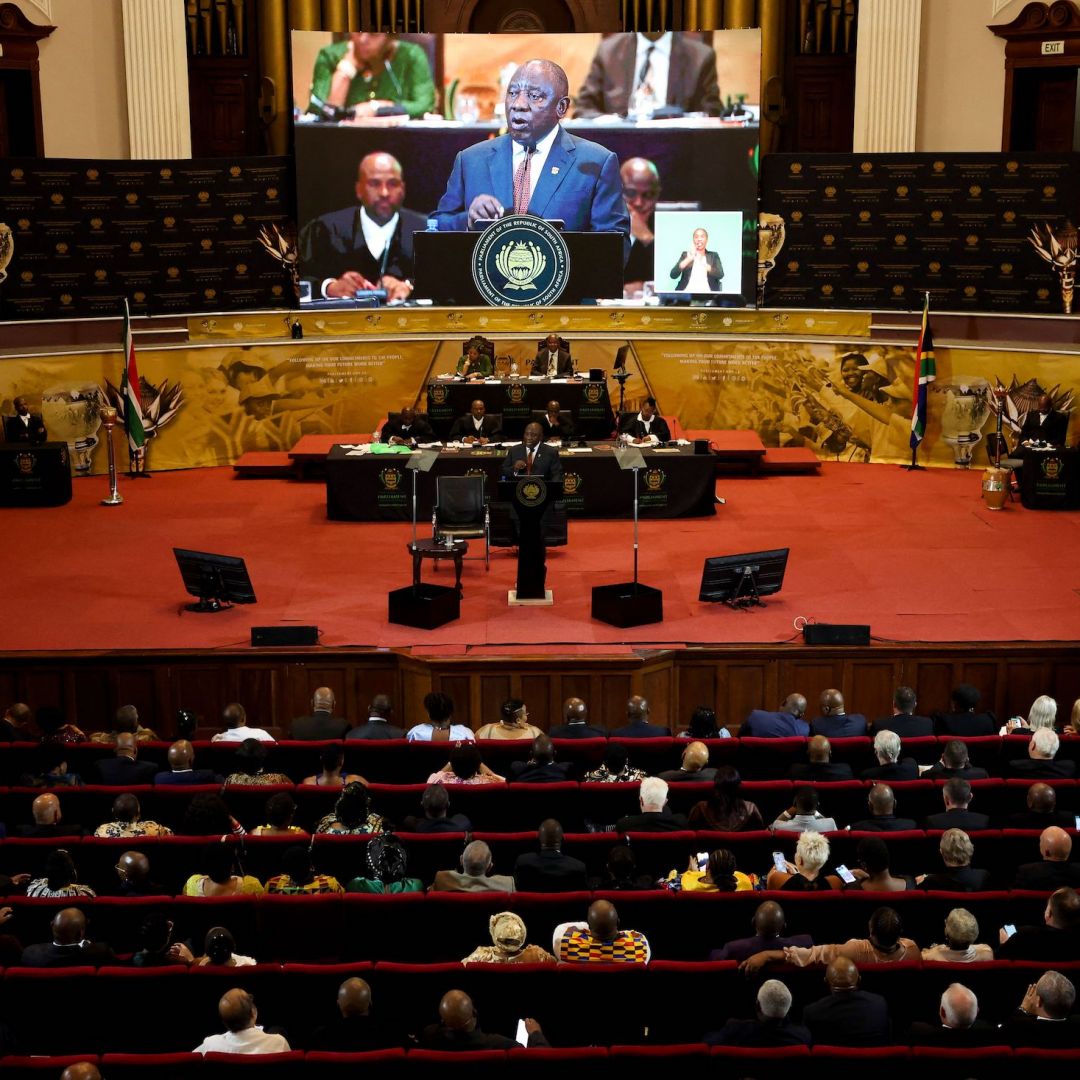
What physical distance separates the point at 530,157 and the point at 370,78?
7.75 ft

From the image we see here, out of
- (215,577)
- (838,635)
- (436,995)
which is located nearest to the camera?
(436,995)

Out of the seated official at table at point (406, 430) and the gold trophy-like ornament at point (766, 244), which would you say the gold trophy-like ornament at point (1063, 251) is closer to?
the gold trophy-like ornament at point (766, 244)

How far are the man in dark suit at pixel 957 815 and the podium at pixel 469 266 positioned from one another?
556 inches

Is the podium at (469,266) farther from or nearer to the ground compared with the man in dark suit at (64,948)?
farther from the ground

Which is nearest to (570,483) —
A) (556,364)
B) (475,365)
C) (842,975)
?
(556,364)

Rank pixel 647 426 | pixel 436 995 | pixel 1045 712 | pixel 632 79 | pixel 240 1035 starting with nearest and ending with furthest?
pixel 240 1035 → pixel 436 995 → pixel 1045 712 → pixel 647 426 → pixel 632 79

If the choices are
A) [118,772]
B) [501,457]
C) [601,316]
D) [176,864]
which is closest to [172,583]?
[501,457]

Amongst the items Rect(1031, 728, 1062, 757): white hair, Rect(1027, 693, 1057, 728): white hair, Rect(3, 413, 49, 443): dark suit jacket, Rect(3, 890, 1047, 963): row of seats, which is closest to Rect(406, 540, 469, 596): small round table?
Rect(1027, 693, 1057, 728): white hair

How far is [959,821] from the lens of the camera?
8.27m

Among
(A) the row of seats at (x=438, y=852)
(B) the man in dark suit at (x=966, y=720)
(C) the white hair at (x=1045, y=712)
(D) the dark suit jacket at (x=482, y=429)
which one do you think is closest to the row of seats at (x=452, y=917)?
(A) the row of seats at (x=438, y=852)

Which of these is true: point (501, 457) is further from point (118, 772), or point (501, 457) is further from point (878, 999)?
point (878, 999)

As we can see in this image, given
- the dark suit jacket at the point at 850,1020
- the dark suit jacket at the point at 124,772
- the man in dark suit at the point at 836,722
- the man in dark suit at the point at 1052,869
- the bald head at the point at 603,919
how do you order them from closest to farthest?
the dark suit jacket at the point at 850,1020
the bald head at the point at 603,919
the man in dark suit at the point at 1052,869
the dark suit jacket at the point at 124,772
the man in dark suit at the point at 836,722

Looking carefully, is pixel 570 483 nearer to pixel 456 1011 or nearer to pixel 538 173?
pixel 538 173

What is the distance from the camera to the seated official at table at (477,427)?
18.1 meters
